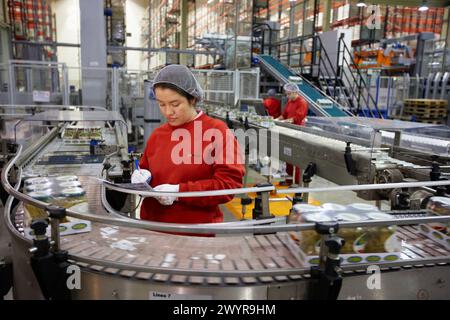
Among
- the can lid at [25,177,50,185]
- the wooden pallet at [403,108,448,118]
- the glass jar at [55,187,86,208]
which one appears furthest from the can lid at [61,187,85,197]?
the wooden pallet at [403,108,448,118]

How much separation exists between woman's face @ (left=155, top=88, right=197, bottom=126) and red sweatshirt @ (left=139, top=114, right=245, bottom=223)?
0.05 m

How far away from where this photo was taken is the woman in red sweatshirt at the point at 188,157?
178 centimetres

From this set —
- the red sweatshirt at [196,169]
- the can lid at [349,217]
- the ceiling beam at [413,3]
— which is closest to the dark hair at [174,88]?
the red sweatshirt at [196,169]

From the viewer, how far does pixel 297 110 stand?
7.17 meters

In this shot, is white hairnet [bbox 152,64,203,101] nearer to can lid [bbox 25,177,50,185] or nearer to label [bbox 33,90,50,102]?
can lid [bbox 25,177,50,185]

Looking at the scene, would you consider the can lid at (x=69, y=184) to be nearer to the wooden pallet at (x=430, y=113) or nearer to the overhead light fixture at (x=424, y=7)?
the wooden pallet at (x=430, y=113)

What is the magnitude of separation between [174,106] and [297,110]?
5.60 m

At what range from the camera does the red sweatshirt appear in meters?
1.81

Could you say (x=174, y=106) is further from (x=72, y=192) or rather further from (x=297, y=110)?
(x=297, y=110)

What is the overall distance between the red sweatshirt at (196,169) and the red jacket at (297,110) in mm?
5181

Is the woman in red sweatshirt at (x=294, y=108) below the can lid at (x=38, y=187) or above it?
above

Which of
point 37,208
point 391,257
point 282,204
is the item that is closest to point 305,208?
point 391,257

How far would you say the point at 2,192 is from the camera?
8.36ft

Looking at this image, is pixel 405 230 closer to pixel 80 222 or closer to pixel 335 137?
pixel 80 222
